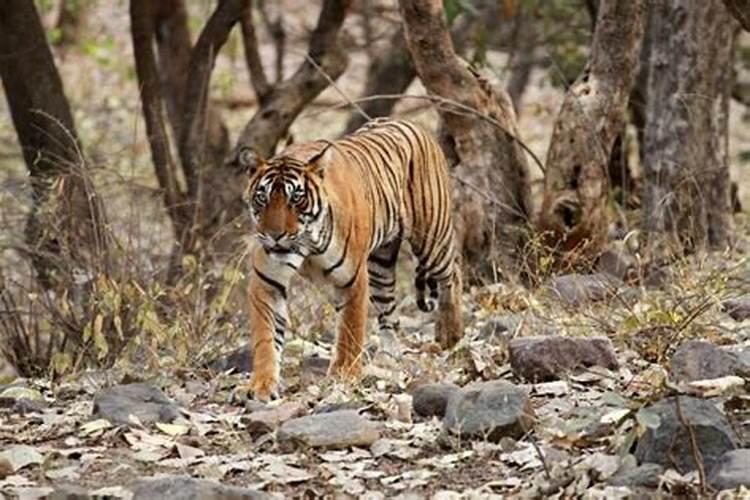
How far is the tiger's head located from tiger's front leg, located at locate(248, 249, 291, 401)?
0.70ft

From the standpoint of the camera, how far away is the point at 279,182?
25.3 feet

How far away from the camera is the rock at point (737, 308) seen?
836 centimetres

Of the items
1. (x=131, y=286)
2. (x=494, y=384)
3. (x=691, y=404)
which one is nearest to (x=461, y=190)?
(x=131, y=286)

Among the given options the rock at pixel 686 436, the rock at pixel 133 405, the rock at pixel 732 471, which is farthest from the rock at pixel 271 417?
the rock at pixel 732 471

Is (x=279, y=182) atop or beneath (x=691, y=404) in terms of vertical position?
atop

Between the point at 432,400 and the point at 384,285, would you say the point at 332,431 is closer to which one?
the point at 432,400

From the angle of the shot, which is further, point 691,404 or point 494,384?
point 494,384

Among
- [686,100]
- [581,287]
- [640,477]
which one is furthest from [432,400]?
[686,100]

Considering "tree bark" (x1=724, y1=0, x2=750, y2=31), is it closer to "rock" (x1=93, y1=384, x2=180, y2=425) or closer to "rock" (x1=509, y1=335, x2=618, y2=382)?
"rock" (x1=509, y1=335, x2=618, y2=382)

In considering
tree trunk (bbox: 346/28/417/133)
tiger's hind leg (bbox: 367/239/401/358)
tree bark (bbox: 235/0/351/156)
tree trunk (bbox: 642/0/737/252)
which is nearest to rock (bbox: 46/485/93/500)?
tiger's hind leg (bbox: 367/239/401/358)

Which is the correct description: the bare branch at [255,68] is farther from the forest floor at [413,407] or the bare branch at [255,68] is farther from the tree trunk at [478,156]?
the forest floor at [413,407]

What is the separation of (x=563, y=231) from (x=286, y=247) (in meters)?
3.54

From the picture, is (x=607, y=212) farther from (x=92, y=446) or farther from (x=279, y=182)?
(x=92, y=446)

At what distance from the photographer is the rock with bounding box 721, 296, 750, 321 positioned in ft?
27.4
